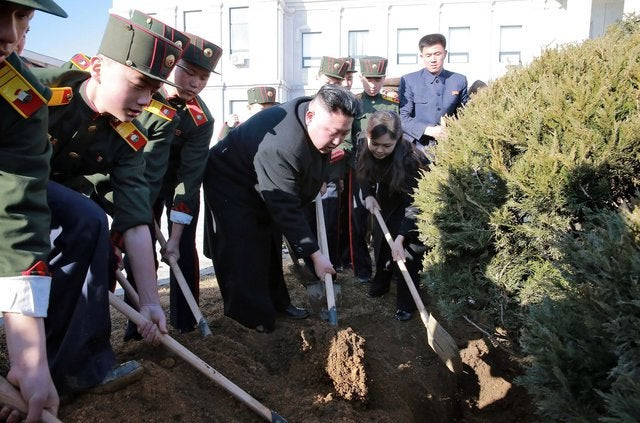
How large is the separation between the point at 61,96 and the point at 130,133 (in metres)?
0.37

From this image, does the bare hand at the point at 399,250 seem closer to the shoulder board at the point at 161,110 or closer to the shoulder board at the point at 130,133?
the shoulder board at the point at 161,110

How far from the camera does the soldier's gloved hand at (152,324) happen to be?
101 inches

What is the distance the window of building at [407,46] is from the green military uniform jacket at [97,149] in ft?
76.2

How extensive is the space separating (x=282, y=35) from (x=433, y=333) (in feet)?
76.5

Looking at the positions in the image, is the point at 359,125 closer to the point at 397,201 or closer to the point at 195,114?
the point at 397,201

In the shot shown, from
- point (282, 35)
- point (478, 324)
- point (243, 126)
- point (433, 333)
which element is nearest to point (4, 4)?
point (243, 126)

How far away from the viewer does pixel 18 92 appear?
1.84 meters

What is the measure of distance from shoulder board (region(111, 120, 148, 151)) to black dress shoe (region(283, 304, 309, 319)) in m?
2.12

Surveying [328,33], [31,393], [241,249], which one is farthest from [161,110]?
[328,33]

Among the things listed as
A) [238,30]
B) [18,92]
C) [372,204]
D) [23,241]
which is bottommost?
[372,204]

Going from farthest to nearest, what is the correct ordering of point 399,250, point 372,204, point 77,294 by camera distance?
point 372,204 < point 399,250 < point 77,294

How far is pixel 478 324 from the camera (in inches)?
125

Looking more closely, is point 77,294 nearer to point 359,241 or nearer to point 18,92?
point 18,92

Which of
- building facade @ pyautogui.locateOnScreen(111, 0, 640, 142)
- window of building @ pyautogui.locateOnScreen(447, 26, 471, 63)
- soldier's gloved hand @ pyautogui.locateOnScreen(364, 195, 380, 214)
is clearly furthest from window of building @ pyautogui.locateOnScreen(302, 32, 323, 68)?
soldier's gloved hand @ pyautogui.locateOnScreen(364, 195, 380, 214)
